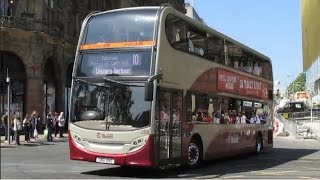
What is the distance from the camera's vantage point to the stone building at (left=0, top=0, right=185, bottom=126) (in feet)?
133

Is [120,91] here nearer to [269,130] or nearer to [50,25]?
[269,130]

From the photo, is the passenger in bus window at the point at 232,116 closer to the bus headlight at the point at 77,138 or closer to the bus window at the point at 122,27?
the bus window at the point at 122,27

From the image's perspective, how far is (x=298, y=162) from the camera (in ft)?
69.6

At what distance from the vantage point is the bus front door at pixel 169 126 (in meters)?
15.2

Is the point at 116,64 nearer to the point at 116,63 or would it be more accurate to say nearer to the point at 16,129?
the point at 116,63

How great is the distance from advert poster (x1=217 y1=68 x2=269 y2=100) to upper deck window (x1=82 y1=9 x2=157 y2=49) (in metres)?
4.56

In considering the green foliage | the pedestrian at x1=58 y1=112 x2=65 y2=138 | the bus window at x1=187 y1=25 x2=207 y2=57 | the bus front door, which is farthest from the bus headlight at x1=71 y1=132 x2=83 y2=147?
the green foliage

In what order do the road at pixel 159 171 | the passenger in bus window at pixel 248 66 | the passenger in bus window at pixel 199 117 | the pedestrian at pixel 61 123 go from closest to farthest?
the road at pixel 159 171 < the passenger in bus window at pixel 199 117 < the passenger in bus window at pixel 248 66 < the pedestrian at pixel 61 123

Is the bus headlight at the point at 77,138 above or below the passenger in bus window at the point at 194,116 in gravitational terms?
below

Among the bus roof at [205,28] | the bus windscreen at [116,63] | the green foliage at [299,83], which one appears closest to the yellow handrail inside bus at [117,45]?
the bus windscreen at [116,63]

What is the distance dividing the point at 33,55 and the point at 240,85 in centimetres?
2344

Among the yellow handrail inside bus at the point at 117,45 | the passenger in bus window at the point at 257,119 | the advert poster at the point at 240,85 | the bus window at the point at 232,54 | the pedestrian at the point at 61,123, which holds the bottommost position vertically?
the pedestrian at the point at 61,123

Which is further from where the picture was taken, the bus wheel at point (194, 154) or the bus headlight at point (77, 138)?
the bus wheel at point (194, 154)

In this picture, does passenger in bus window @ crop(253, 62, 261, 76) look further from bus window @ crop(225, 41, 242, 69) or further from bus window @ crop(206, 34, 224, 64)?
bus window @ crop(206, 34, 224, 64)
